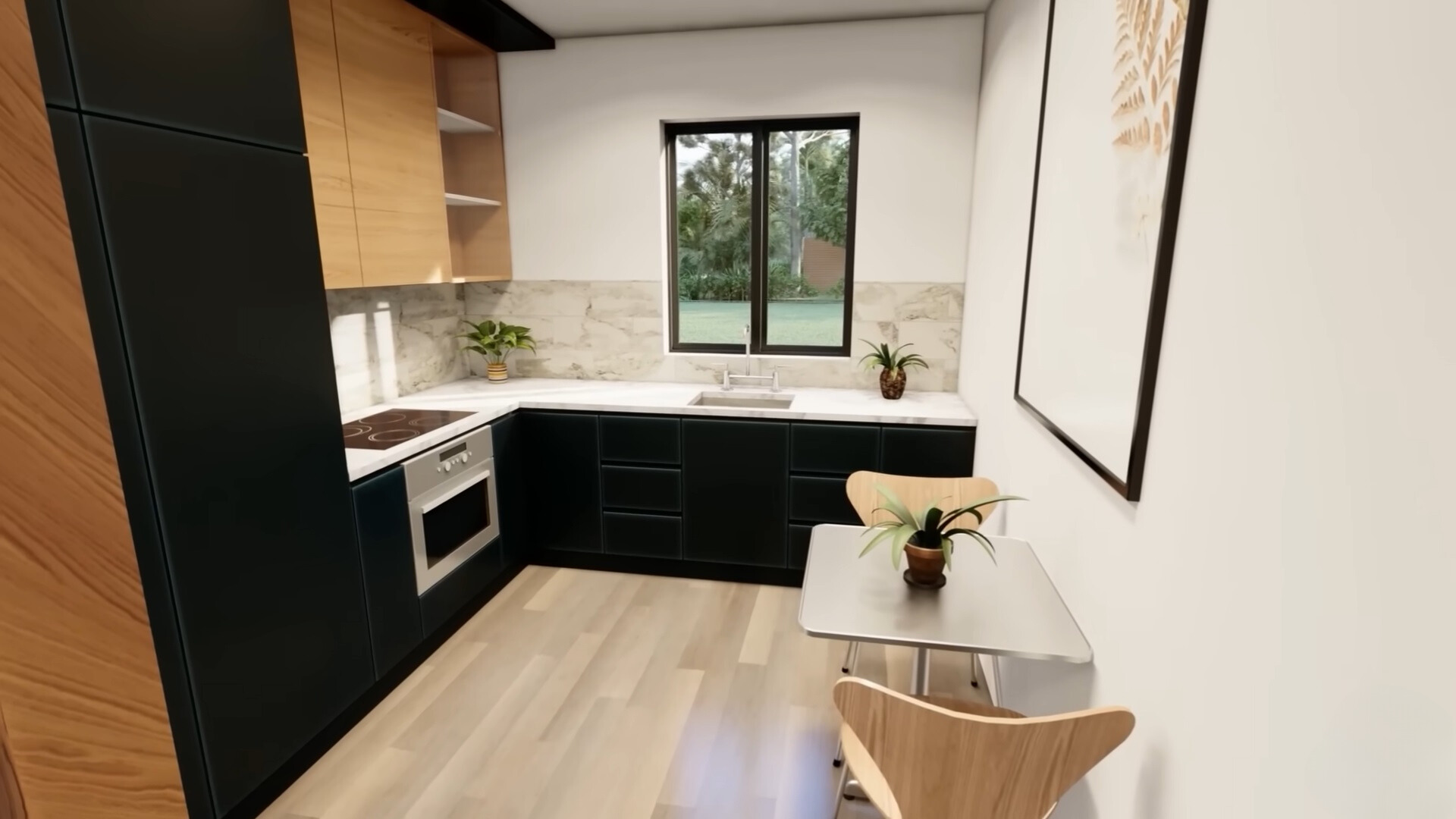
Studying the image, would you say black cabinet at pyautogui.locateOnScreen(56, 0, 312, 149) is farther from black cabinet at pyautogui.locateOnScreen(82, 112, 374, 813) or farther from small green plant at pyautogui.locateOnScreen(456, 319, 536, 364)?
small green plant at pyautogui.locateOnScreen(456, 319, 536, 364)

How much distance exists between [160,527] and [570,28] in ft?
9.29

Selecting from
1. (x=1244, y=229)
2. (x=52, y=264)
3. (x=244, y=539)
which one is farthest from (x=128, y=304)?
(x=1244, y=229)

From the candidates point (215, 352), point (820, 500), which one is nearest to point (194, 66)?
point (215, 352)

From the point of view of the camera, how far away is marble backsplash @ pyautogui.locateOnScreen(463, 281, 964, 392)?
11.3 feet

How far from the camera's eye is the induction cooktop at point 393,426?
2529mm

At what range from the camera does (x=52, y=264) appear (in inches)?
17.0

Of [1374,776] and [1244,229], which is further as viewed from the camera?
[1244,229]

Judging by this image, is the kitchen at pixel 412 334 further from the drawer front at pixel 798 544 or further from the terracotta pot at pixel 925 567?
the terracotta pot at pixel 925 567

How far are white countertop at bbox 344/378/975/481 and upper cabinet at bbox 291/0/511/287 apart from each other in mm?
586

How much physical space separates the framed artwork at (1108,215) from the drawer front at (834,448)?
3.50 ft

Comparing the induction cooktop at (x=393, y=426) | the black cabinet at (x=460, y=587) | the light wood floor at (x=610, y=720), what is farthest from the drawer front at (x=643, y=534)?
the induction cooktop at (x=393, y=426)

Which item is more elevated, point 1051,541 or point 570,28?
point 570,28

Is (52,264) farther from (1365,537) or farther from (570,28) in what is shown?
(570,28)

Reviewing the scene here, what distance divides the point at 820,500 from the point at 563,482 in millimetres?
1263
